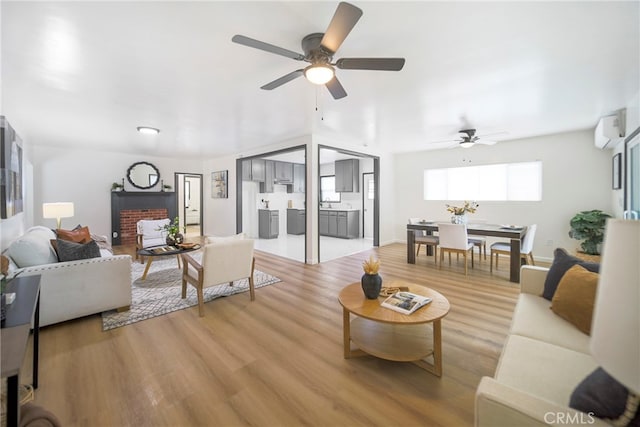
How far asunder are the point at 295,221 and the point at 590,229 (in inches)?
258

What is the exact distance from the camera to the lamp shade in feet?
1.78

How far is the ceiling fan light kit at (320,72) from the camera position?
1889 millimetres

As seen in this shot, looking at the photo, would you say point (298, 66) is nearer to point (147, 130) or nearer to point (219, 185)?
point (147, 130)

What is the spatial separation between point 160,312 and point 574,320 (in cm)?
354

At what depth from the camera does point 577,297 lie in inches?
66.3

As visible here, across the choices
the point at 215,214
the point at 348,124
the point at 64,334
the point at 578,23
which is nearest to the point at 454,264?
the point at 348,124

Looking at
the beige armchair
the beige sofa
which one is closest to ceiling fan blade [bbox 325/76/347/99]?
the beige armchair

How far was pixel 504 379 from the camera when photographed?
122 cm

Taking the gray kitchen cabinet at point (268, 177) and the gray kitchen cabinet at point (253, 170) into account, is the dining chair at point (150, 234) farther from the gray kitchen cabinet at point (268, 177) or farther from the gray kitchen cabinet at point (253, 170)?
the gray kitchen cabinet at point (268, 177)

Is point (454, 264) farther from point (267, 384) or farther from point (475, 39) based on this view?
point (267, 384)

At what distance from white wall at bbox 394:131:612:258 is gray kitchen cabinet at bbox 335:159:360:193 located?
2.39 metres

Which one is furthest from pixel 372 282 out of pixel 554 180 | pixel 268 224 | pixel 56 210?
pixel 268 224

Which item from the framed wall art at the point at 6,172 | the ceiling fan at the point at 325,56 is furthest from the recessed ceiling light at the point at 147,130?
the ceiling fan at the point at 325,56

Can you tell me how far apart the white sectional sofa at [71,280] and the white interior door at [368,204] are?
6148 millimetres
